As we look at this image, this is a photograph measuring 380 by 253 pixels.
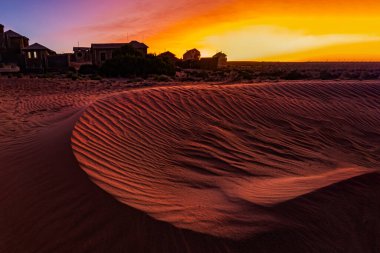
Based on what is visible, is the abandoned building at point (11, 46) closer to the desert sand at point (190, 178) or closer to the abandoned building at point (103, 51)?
the abandoned building at point (103, 51)

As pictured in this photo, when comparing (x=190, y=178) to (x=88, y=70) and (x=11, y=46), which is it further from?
(x=11, y=46)

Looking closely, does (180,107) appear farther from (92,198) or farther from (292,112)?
(92,198)

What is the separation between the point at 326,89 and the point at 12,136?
9562 millimetres

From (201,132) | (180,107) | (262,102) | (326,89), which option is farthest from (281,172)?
(326,89)

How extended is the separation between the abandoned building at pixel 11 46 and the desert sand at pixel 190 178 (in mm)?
39376

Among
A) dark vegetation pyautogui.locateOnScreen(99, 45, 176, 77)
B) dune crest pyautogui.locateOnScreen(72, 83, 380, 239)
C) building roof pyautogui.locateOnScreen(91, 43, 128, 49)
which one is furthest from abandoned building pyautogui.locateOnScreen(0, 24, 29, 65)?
dune crest pyautogui.locateOnScreen(72, 83, 380, 239)

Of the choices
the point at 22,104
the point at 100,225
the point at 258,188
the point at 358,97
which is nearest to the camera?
the point at 100,225

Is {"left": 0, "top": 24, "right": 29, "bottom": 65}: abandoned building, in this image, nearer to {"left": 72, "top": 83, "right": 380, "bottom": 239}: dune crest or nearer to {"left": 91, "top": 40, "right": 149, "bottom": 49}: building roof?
{"left": 91, "top": 40, "right": 149, "bottom": 49}: building roof

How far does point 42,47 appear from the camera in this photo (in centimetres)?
4128

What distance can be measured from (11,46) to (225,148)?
4842 centimetres

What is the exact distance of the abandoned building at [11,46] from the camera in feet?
135

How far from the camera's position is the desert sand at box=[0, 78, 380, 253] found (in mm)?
2676

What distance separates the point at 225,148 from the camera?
217 inches

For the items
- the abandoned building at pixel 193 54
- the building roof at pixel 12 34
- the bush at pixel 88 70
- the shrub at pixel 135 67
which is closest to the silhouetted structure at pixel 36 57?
the building roof at pixel 12 34
